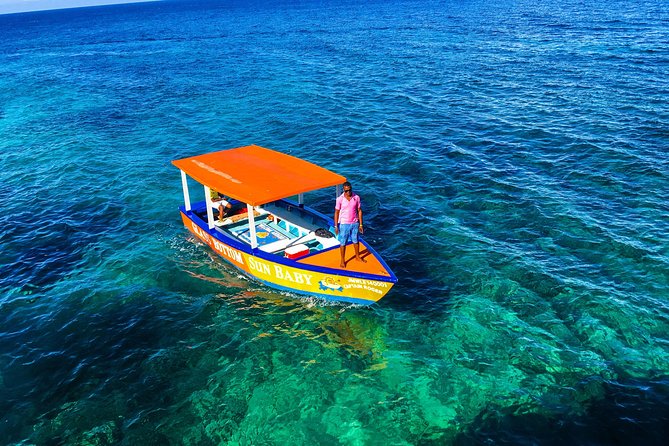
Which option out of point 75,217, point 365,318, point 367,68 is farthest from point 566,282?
point 367,68

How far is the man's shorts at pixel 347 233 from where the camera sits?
1686 cm

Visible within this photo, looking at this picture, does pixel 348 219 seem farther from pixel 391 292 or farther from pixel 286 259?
pixel 391 292

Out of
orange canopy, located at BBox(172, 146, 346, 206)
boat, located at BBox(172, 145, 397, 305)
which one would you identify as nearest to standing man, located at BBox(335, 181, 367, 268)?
boat, located at BBox(172, 145, 397, 305)

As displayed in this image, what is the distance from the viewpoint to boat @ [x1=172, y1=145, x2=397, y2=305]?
16672 millimetres

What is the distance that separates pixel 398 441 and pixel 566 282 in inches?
363

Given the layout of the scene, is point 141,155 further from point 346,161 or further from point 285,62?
point 285,62

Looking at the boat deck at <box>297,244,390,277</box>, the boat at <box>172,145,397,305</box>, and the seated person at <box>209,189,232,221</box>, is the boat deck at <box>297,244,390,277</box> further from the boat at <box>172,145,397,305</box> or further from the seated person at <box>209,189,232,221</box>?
the seated person at <box>209,189,232,221</box>

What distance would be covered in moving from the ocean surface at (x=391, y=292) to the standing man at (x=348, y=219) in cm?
215

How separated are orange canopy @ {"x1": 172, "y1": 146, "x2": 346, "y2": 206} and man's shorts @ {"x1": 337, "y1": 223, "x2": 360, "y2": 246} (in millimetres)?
1701

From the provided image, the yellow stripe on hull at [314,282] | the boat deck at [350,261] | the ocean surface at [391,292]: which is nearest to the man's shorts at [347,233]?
the boat deck at [350,261]

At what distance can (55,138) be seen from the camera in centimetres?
3694

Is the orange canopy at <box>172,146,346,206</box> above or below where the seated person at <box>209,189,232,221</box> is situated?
above

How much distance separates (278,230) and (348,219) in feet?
15.7

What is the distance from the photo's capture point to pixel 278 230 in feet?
67.3
